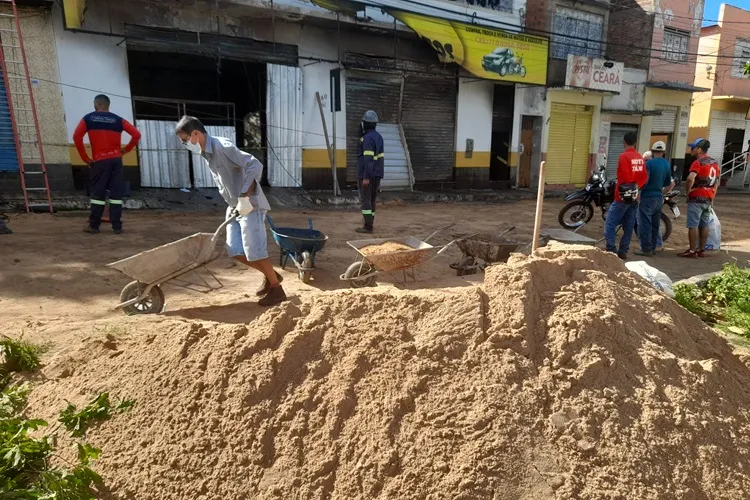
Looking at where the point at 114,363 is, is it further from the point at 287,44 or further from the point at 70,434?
the point at 287,44

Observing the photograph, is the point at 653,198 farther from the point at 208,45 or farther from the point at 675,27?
the point at 675,27

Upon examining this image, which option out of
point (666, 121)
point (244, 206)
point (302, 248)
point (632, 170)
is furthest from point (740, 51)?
point (244, 206)

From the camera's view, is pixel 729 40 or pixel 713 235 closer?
pixel 713 235

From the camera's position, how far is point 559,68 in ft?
57.3

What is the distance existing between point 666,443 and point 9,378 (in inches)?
151

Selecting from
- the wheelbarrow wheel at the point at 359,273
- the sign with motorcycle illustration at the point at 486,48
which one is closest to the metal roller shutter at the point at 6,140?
the wheelbarrow wheel at the point at 359,273

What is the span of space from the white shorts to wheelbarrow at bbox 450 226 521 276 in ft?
→ 8.25

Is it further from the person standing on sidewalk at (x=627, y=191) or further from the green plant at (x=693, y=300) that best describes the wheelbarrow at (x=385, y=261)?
the person standing on sidewalk at (x=627, y=191)

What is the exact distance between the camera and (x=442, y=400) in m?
2.46

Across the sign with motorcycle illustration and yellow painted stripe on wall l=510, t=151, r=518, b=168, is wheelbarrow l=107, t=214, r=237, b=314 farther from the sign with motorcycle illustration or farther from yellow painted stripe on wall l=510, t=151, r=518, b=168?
yellow painted stripe on wall l=510, t=151, r=518, b=168

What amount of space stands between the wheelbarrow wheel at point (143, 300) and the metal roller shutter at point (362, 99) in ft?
33.1

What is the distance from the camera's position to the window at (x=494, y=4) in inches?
615

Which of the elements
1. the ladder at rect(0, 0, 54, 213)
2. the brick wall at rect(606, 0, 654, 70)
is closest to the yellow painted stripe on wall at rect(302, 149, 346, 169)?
the ladder at rect(0, 0, 54, 213)

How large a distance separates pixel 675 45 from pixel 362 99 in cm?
1503
